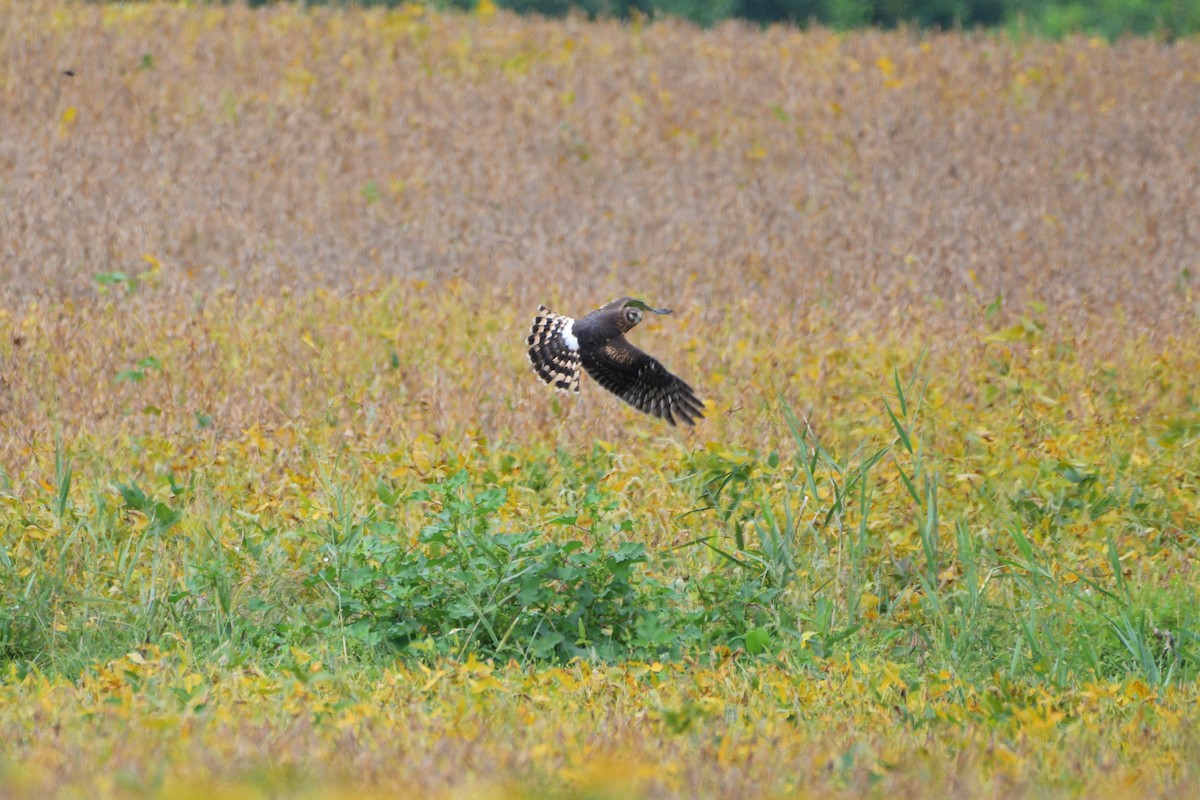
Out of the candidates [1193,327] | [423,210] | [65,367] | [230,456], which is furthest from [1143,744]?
[423,210]

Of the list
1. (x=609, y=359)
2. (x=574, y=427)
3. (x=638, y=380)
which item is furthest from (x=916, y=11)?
(x=609, y=359)

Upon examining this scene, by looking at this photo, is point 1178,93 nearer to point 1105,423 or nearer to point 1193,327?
point 1193,327

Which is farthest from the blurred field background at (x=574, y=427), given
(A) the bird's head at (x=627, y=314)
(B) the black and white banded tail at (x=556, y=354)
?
(A) the bird's head at (x=627, y=314)

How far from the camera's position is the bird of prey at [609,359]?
6.52 metres

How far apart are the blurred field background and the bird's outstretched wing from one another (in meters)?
0.21

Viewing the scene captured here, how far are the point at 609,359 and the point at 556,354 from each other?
0.78 feet

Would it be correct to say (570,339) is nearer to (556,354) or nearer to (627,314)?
(556,354)

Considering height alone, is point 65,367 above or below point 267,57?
below

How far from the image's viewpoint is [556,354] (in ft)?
21.7

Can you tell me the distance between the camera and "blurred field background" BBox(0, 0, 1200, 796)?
161 inches

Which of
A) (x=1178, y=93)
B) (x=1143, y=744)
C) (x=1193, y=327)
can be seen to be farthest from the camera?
(x=1178, y=93)

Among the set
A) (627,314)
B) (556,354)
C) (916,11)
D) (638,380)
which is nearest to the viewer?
(627,314)

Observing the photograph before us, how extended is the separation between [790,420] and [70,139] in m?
10.3

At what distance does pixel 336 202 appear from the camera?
1288 cm
